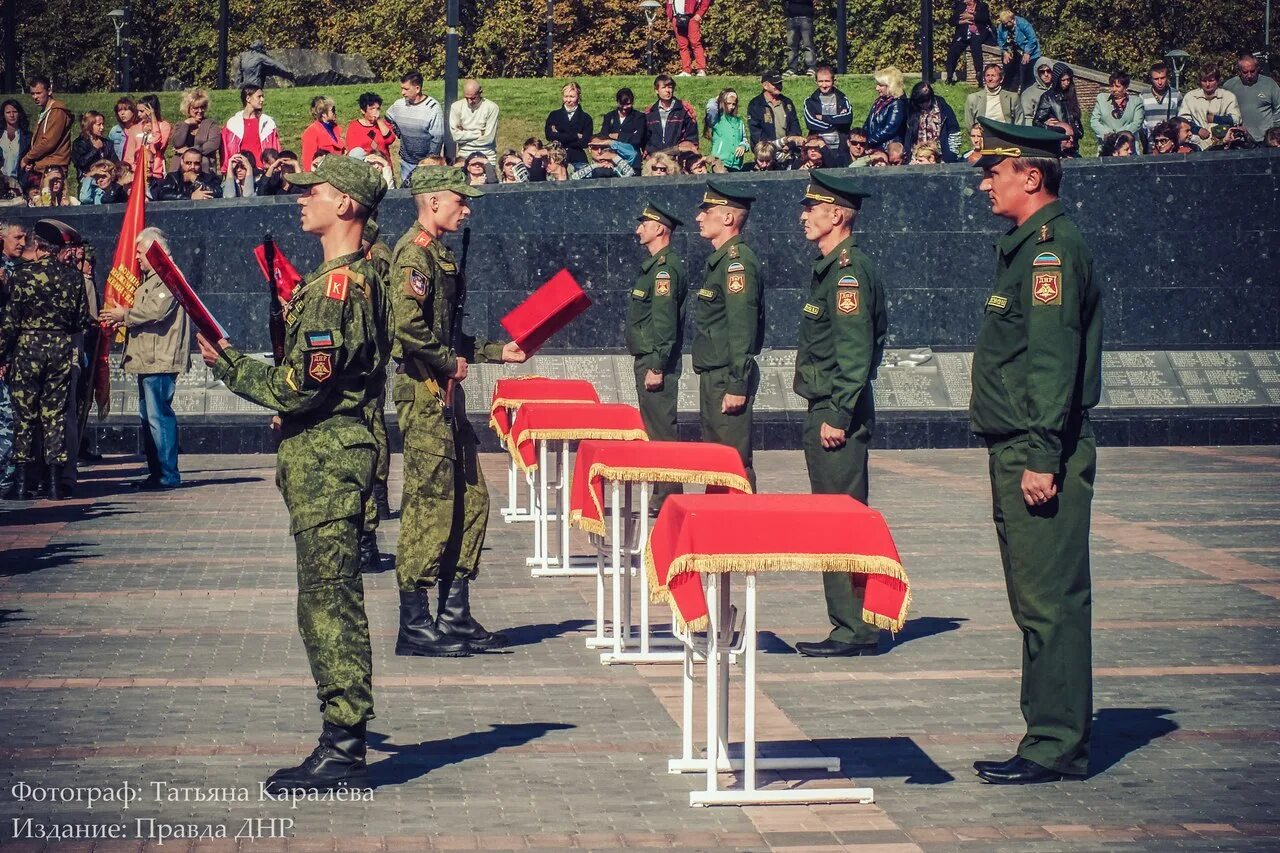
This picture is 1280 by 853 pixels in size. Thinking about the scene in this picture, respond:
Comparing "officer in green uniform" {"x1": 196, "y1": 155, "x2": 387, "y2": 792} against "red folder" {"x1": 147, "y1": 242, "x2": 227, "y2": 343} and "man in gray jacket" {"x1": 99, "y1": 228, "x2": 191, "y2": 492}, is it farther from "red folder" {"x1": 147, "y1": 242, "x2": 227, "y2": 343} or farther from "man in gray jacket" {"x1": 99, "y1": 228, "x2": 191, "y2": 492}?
"man in gray jacket" {"x1": 99, "y1": 228, "x2": 191, "y2": 492}

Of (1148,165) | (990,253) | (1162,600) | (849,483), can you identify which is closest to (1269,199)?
(1148,165)

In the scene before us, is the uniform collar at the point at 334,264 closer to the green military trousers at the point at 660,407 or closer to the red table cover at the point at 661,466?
the red table cover at the point at 661,466

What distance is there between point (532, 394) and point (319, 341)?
7413mm

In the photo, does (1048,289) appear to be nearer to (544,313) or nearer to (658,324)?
(544,313)

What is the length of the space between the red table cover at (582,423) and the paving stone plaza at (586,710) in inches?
39.6

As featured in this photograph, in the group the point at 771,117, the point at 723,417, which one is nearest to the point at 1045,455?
the point at 723,417

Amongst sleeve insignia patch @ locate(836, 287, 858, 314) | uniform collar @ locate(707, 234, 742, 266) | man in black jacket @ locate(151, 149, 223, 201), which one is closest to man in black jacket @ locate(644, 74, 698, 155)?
man in black jacket @ locate(151, 149, 223, 201)

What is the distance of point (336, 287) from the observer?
22.0 feet

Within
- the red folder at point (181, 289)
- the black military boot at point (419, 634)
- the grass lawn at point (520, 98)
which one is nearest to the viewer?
the red folder at point (181, 289)

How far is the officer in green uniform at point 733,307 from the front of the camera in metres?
12.0

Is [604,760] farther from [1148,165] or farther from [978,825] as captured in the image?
[1148,165]

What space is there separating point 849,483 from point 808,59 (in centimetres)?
2503

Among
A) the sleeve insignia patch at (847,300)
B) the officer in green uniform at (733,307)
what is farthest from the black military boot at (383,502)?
the sleeve insignia patch at (847,300)

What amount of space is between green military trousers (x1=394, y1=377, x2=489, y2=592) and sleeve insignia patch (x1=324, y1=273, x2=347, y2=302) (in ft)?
8.43
